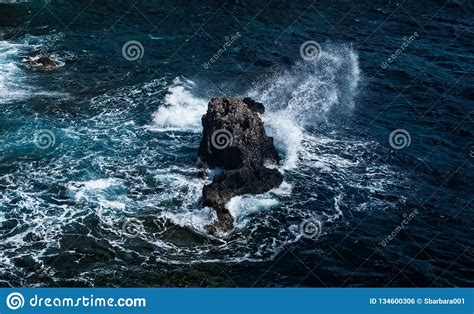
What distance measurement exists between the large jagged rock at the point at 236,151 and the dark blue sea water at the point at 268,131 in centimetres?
110

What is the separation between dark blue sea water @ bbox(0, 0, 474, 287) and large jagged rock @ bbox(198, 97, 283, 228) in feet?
3.61

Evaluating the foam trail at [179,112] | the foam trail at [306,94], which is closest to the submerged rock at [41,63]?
the foam trail at [179,112]

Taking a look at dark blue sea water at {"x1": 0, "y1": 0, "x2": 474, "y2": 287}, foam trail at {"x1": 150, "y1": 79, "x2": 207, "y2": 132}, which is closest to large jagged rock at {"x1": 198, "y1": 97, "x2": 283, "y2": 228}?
dark blue sea water at {"x1": 0, "y1": 0, "x2": 474, "y2": 287}

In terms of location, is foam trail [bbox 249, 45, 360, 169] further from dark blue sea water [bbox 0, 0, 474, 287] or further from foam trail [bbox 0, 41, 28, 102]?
foam trail [bbox 0, 41, 28, 102]

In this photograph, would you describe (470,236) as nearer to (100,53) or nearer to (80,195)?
(80,195)

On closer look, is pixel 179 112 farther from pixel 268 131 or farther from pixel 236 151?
pixel 236 151

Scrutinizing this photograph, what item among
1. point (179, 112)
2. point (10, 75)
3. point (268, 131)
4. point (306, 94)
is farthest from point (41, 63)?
point (306, 94)

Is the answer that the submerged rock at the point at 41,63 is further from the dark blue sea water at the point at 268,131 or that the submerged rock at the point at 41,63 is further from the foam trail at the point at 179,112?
the foam trail at the point at 179,112

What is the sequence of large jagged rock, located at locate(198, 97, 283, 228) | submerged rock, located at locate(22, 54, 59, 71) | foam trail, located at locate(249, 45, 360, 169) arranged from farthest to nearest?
submerged rock, located at locate(22, 54, 59, 71) < foam trail, located at locate(249, 45, 360, 169) < large jagged rock, located at locate(198, 97, 283, 228)

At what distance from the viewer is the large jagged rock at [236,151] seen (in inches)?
1716

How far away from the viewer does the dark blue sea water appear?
38031mm

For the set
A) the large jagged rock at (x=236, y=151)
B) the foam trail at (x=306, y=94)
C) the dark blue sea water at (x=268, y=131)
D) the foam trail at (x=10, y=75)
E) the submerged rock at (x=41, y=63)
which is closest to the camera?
the dark blue sea water at (x=268, y=131)

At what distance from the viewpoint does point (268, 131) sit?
2063 inches

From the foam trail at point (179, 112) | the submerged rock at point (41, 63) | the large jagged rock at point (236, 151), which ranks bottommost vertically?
the large jagged rock at point (236, 151)
